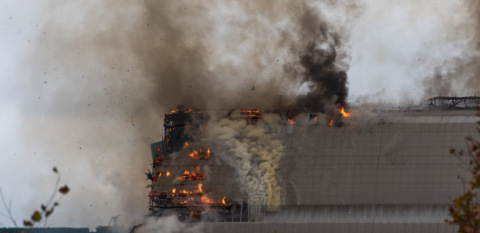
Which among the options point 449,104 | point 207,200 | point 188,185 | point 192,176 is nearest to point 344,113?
point 449,104

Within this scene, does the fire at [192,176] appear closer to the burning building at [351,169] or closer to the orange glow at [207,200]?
the burning building at [351,169]

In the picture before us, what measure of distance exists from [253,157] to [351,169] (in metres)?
18.5

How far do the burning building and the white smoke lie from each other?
15.3 inches

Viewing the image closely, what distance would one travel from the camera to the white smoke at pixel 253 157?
6304 inches

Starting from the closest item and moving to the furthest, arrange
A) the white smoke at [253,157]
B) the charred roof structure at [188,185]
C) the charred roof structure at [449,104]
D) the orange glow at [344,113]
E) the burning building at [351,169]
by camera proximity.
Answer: the charred roof structure at [188,185], the white smoke at [253,157], the burning building at [351,169], the orange glow at [344,113], the charred roof structure at [449,104]

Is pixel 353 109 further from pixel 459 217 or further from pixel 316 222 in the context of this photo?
pixel 459 217

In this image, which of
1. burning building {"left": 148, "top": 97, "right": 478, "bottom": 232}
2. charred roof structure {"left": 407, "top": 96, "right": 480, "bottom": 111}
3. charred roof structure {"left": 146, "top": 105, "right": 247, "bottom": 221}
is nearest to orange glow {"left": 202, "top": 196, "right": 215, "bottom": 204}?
charred roof structure {"left": 146, "top": 105, "right": 247, "bottom": 221}

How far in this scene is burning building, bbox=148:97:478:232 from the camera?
16200 cm

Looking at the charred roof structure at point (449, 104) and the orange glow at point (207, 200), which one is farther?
the charred roof structure at point (449, 104)

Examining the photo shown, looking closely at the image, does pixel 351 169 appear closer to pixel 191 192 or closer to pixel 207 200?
pixel 207 200

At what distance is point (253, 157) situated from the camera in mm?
161250

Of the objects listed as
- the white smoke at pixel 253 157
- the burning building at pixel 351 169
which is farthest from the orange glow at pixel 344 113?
the white smoke at pixel 253 157

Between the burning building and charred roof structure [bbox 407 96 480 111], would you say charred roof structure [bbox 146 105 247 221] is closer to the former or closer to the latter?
the burning building

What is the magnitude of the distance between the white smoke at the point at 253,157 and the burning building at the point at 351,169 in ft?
1.27
